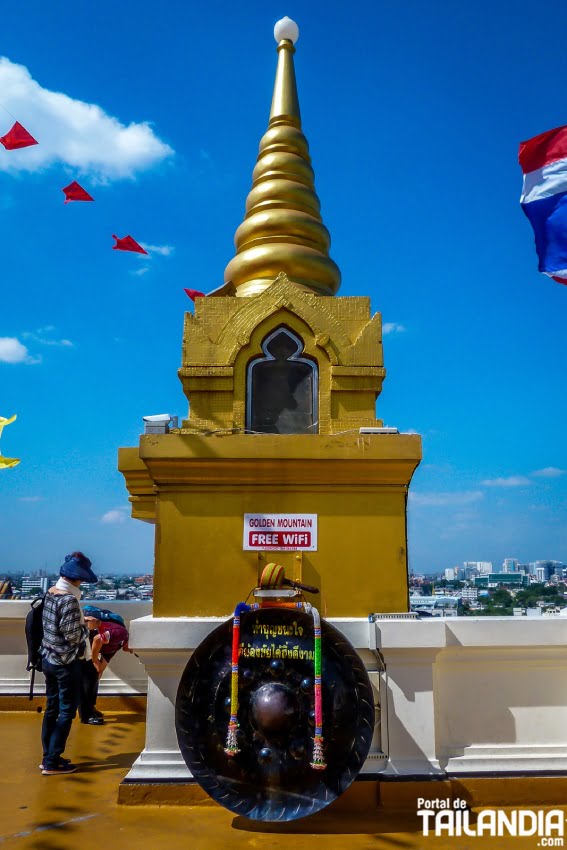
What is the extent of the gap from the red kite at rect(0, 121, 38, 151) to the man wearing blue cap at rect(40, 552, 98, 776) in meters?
5.39

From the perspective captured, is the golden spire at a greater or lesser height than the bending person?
greater

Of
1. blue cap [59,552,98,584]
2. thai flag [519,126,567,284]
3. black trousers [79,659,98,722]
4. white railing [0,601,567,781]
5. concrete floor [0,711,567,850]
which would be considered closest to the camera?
concrete floor [0,711,567,850]

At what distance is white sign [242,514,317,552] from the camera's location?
18.3 ft

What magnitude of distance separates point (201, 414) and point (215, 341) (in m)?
0.74

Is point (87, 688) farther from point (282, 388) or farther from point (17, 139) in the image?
point (17, 139)

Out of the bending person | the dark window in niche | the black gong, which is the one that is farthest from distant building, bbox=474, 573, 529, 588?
the black gong

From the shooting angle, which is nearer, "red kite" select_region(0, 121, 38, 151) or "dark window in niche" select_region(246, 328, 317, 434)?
"dark window in niche" select_region(246, 328, 317, 434)

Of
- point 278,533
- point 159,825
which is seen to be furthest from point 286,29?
point 159,825

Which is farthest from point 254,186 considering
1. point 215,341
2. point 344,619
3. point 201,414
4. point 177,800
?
point 177,800

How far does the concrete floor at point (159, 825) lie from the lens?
4207 mm

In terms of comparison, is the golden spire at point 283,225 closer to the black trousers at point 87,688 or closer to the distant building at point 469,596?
the black trousers at point 87,688

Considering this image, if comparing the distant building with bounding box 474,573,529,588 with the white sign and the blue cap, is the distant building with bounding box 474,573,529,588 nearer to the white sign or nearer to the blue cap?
the white sign

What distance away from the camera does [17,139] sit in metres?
8.10

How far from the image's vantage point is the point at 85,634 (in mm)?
5863
